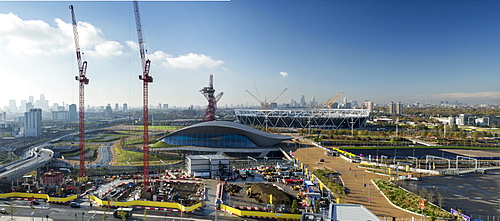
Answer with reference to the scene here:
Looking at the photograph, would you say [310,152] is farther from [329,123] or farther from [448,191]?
[329,123]

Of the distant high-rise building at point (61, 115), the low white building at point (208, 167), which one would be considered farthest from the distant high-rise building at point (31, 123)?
the distant high-rise building at point (61, 115)

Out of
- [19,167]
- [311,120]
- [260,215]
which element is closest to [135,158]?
[19,167]

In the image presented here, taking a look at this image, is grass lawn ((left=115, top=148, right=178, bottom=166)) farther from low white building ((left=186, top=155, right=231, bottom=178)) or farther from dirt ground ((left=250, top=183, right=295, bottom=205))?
dirt ground ((left=250, top=183, right=295, bottom=205))

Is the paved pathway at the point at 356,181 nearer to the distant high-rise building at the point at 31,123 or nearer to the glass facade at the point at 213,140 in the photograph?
the glass facade at the point at 213,140

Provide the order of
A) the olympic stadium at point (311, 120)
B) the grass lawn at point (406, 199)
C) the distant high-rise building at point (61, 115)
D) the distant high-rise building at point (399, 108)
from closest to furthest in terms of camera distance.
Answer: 1. the grass lawn at point (406, 199)
2. the olympic stadium at point (311, 120)
3. the distant high-rise building at point (61, 115)
4. the distant high-rise building at point (399, 108)

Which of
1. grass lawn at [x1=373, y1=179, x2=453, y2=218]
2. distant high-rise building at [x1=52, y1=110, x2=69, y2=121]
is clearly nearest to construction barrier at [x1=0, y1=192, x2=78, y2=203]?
grass lawn at [x1=373, y1=179, x2=453, y2=218]

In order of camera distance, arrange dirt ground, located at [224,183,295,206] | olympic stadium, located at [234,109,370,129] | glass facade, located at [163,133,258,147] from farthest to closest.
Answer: olympic stadium, located at [234,109,370,129] → glass facade, located at [163,133,258,147] → dirt ground, located at [224,183,295,206]

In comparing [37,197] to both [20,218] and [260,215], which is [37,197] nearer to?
[20,218]

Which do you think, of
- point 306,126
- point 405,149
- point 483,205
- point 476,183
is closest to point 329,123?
point 306,126
